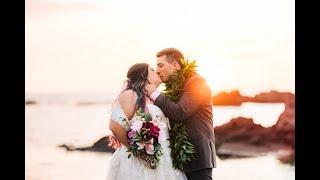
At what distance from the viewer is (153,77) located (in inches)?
243

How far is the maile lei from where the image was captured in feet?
20.1

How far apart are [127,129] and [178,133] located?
36 cm

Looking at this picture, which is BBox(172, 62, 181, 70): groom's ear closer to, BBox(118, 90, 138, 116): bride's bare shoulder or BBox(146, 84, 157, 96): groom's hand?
BBox(146, 84, 157, 96): groom's hand

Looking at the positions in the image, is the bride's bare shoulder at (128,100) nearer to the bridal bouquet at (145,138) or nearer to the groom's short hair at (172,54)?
the bridal bouquet at (145,138)

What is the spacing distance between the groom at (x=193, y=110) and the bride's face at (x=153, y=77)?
25mm

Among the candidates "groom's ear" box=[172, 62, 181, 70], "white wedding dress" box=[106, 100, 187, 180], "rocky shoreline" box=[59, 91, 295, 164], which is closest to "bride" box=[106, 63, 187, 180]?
"white wedding dress" box=[106, 100, 187, 180]

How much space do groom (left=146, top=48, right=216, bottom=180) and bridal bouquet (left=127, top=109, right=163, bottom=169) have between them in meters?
0.14

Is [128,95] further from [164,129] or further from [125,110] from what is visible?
[164,129]

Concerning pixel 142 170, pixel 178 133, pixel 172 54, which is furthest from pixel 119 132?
pixel 172 54

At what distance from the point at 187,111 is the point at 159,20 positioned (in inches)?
29.6

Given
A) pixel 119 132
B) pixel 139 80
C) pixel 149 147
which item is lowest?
pixel 149 147

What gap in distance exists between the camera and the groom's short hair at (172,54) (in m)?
6.23

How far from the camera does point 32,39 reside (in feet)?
21.0

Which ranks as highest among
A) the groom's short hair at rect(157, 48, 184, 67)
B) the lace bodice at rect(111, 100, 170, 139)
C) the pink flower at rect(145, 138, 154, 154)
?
the groom's short hair at rect(157, 48, 184, 67)
